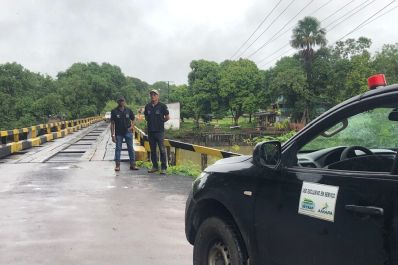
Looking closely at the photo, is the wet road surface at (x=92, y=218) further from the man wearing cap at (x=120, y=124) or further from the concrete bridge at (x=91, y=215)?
the man wearing cap at (x=120, y=124)

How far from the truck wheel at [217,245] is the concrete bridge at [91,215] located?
108 centimetres

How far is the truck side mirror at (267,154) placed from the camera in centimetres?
328

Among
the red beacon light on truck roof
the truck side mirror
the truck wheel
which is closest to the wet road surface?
the truck wheel

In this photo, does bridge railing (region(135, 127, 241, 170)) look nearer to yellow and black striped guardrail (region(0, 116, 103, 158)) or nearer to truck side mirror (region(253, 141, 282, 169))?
yellow and black striped guardrail (region(0, 116, 103, 158))

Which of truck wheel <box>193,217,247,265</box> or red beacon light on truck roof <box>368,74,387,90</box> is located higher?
red beacon light on truck roof <box>368,74,387,90</box>

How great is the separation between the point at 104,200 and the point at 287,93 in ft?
216

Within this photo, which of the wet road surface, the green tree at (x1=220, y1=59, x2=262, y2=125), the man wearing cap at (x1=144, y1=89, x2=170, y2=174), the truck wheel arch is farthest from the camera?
the green tree at (x1=220, y1=59, x2=262, y2=125)

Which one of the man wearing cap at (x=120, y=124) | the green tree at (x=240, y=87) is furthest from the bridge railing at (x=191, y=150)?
the green tree at (x=240, y=87)

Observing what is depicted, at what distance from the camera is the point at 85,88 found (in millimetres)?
77250

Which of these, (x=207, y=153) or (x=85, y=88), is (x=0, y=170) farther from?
(x=85, y=88)

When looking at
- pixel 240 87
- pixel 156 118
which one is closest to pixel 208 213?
pixel 156 118

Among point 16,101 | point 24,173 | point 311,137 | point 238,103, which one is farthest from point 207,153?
point 16,101

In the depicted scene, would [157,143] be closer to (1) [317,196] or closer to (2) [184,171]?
(2) [184,171]

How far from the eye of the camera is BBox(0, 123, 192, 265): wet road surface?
5121mm
